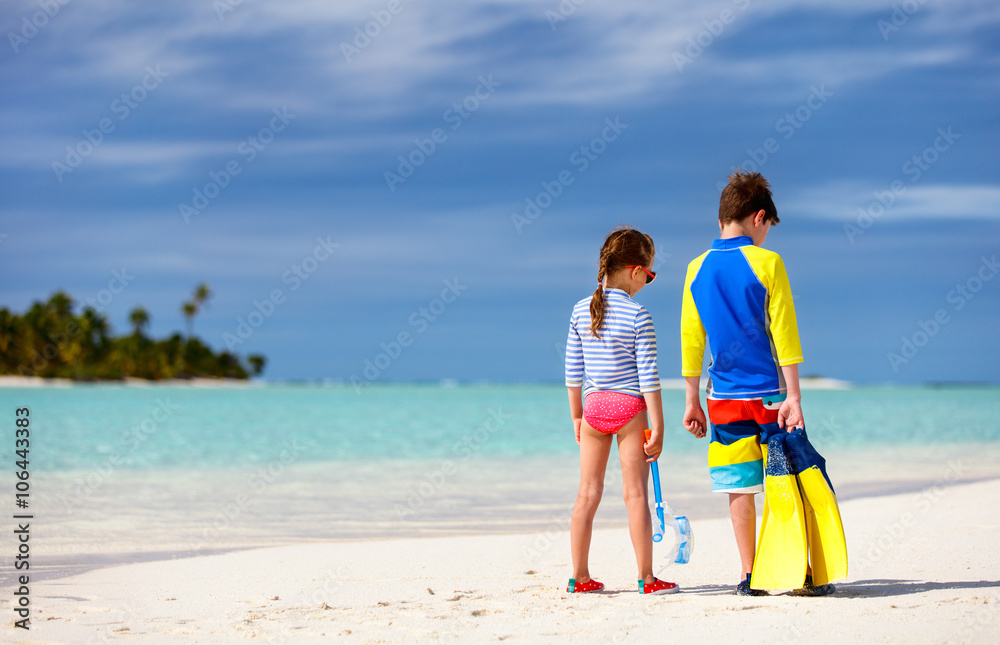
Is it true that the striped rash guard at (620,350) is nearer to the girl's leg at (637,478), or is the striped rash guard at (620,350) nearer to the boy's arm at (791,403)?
the girl's leg at (637,478)

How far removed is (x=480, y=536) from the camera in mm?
6504

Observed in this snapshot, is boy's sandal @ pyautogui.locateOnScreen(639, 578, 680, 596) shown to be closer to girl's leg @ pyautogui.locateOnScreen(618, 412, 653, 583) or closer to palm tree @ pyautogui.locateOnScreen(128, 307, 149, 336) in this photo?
girl's leg @ pyautogui.locateOnScreen(618, 412, 653, 583)

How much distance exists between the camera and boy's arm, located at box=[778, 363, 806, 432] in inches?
146

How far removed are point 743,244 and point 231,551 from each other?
4.27 metres

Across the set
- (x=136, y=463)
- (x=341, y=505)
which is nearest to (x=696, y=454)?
(x=341, y=505)

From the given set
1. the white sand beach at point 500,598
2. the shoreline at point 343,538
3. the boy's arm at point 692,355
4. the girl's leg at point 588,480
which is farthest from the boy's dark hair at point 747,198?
the shoreline at point 343,538

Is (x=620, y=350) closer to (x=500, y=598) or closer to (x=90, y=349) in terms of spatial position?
(x=500, y=598)

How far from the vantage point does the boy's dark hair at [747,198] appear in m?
3.96

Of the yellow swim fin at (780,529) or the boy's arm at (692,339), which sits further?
the boy's arm at (692,339)

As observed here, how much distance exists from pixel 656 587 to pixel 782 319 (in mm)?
1479

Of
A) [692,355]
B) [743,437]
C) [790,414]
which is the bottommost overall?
[743,437]

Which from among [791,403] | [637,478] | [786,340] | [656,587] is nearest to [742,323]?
[786,340]

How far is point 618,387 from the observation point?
3.99m

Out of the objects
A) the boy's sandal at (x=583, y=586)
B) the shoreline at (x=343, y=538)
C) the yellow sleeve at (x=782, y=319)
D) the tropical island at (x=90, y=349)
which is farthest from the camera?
the tropical island at (x=90, y=349)
